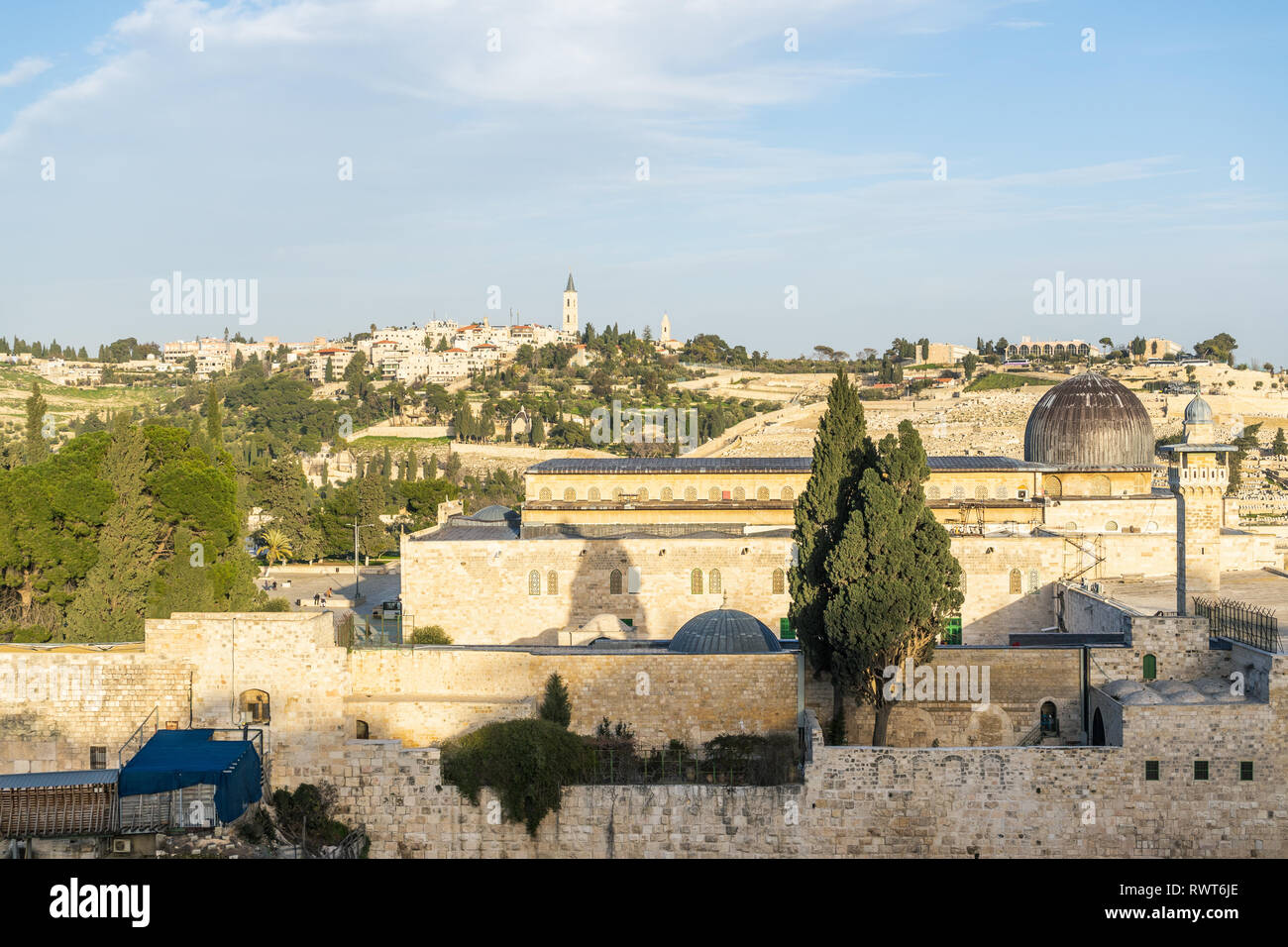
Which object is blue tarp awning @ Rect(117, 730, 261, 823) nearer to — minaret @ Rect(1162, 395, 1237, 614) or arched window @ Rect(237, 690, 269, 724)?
arched window @ Rect(237, 690, 269, 724)

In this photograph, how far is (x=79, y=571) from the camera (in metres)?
31.9

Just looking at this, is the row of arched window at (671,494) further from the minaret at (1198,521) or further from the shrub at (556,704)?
the shrub at (556,704)

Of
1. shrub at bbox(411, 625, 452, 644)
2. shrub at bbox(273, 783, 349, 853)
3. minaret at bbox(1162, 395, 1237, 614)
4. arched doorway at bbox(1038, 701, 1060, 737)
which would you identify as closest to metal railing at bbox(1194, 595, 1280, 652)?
minaret at bbox(1162, 395, 1237, 614)

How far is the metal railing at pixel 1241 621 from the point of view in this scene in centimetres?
1909

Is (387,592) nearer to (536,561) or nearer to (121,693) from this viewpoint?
(536,561)

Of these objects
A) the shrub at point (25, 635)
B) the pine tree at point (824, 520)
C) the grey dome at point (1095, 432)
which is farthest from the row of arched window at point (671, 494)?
the shrub at point (25, 635)

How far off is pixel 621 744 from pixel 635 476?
16.3m

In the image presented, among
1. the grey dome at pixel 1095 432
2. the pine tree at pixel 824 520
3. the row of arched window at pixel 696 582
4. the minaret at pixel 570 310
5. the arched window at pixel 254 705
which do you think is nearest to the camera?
the arched window at pixel 254 705

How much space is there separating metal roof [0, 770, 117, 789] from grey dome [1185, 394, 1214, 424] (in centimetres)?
2185

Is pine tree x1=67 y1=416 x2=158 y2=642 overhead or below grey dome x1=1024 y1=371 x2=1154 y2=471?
below

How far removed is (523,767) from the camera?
18.6 m

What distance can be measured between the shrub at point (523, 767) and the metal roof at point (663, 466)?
704 inches

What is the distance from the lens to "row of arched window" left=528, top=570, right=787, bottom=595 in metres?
30.6

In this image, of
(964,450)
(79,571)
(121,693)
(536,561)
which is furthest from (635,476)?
(964,450)
